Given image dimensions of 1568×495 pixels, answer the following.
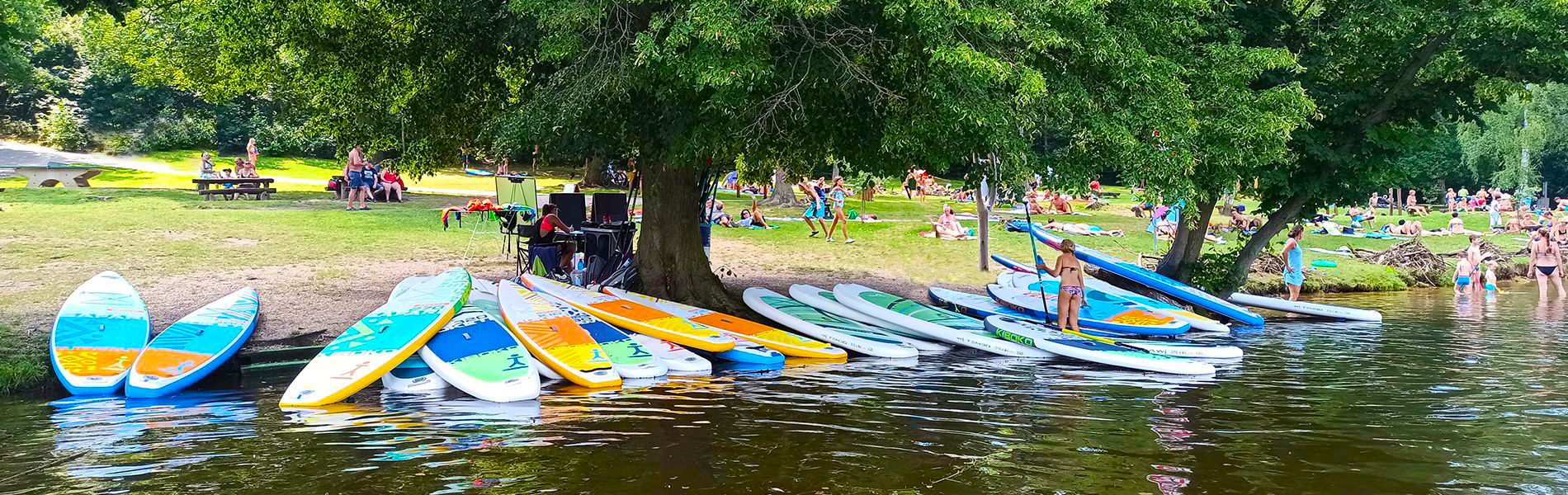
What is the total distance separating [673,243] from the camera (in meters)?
14.7

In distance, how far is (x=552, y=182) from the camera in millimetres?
32219

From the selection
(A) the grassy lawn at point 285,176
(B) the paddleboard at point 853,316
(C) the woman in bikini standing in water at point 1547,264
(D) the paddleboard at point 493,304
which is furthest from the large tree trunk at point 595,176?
(C) the woman in bikini standing in water at point 1547,264

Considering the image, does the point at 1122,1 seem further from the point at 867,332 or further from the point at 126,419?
the point at 126,419

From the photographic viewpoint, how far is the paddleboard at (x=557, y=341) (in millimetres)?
10055

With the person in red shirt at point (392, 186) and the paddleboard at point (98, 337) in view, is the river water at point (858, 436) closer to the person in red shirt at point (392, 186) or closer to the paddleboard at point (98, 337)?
the paddleboard at point (98, 337)

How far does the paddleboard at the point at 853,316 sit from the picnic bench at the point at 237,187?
13186mm

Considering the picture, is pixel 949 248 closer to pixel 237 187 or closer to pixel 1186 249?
pixel 1186 249

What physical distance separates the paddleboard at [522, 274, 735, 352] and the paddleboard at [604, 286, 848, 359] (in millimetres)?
218

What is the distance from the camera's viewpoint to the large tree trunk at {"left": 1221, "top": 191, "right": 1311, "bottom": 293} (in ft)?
56.3

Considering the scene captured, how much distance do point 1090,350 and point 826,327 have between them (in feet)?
9.27

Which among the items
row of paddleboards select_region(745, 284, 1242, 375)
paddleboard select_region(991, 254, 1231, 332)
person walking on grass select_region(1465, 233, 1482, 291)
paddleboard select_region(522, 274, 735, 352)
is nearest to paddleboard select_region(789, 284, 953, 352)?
row of paddleboards select_region(745, 284, 1242, 375)

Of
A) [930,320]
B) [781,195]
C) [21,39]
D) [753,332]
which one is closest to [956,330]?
[930,320]

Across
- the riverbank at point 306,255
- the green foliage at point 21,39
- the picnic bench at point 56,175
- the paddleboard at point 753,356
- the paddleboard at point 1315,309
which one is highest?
the green foliage at point 21,39

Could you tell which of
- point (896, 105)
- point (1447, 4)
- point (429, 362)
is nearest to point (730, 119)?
point (896, 105)
